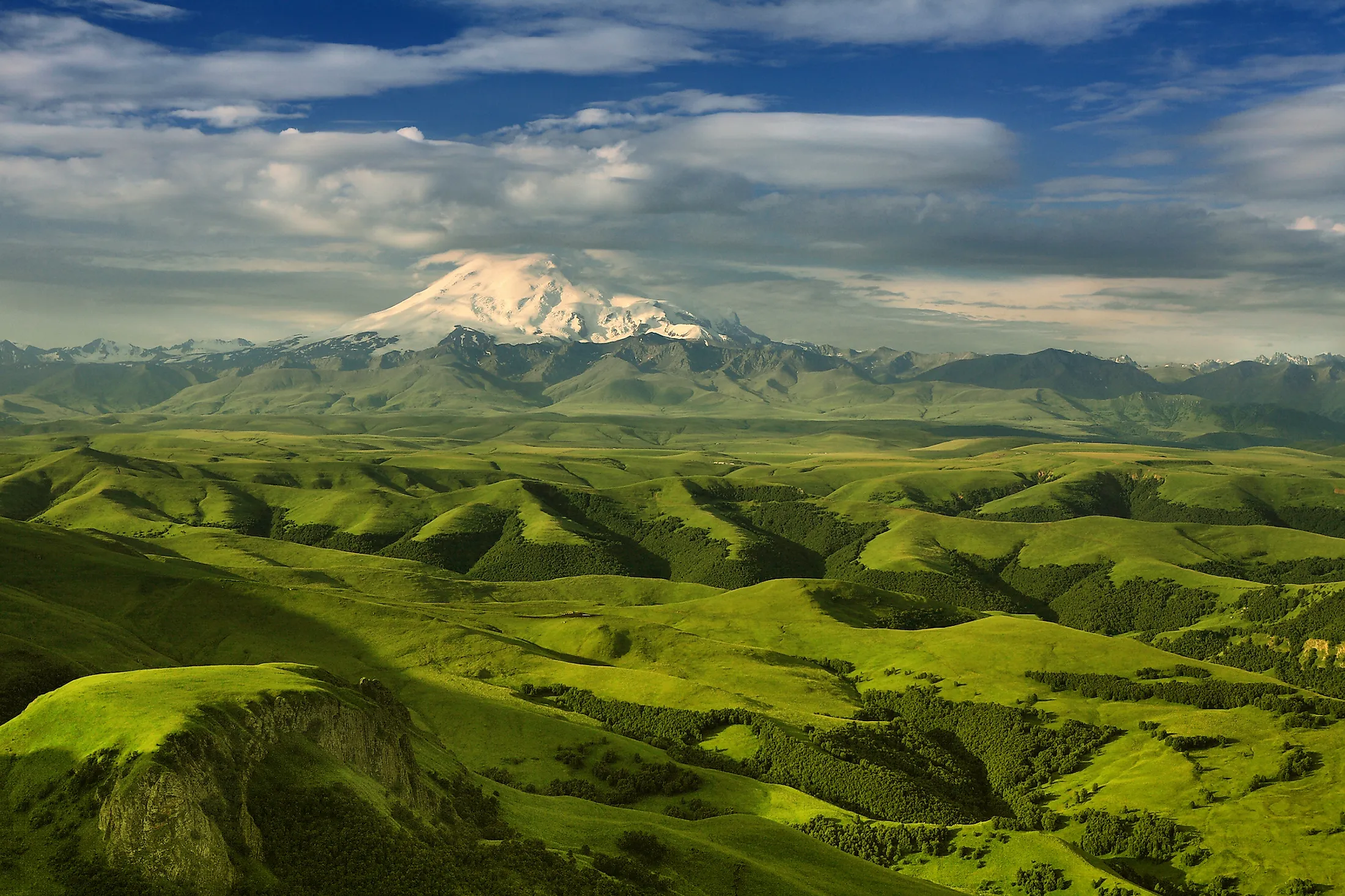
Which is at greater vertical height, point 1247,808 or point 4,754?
point 4,754

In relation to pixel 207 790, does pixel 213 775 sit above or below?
above

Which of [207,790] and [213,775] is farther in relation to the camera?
[213,775]

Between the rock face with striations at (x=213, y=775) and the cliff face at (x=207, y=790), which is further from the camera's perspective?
the rock face with striations at (x=213, y=775)

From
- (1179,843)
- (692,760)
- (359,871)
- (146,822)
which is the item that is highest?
(146,822)

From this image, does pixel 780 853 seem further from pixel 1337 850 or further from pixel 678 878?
pixel 1337 850

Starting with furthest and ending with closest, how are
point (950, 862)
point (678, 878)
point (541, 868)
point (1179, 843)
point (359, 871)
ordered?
point (1179, 843)
point (950, 862)
point (678, 878)
point (541, 868)
point (359, 871)

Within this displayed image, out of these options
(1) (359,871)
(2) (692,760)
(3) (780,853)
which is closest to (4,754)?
(1) (359,871)

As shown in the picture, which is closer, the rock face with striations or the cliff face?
the cliff face

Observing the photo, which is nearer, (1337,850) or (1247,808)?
(1337,850)
